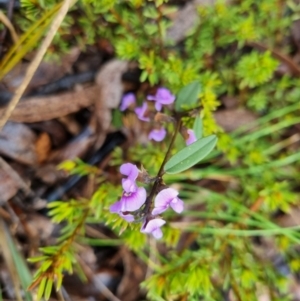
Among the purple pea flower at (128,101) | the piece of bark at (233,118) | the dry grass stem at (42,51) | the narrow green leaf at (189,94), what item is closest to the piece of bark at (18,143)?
the dry grass stem at (42,51)

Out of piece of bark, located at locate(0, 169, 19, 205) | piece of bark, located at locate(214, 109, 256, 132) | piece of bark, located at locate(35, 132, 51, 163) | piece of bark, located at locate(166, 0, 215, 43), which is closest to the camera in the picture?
piece of bark, located at locate(0, 169, 19, 205)

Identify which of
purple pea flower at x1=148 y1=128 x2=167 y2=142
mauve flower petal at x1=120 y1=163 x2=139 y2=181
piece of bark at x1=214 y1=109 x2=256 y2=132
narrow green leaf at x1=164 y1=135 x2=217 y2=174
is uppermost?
mauve flower petal at x1=120 y1=163 x2=139 y2=181

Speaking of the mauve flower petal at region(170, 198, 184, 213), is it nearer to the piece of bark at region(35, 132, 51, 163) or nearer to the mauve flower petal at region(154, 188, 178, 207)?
the mauve flower petal at region(154, 188, 178, 207)

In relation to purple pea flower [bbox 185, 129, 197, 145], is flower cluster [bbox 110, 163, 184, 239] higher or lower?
higher

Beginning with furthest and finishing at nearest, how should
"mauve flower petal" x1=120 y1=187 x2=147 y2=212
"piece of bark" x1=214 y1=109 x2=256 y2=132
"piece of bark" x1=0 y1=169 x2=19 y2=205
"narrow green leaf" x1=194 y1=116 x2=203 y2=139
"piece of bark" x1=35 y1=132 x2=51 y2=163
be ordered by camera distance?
"piece of bark" x1=214 y1=109 x2=256 y2=132 < "piece of bark" x1=35 y1=132 x2=51 y2=163 < "piece of bark" x1=0 y1=169 x2=19 y2=205 < "narrow green leaf" x1=194 y1=116 x2=203 y2=139 < "mauve flower petal" x1=120 y1=187 x2=147 y2=212

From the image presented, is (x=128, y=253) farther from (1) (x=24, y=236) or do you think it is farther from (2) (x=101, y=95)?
(2) (x=101, y=95)

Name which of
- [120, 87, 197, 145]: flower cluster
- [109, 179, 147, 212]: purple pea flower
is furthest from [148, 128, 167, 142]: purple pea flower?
[109, 179, 147, 212]: purple pea flower

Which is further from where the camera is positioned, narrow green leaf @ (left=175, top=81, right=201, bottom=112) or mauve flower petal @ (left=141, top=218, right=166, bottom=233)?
narrow green leaf @ (left=175, top=81, right=201, bottom=112)

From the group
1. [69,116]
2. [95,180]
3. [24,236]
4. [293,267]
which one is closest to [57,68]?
[69,116]
